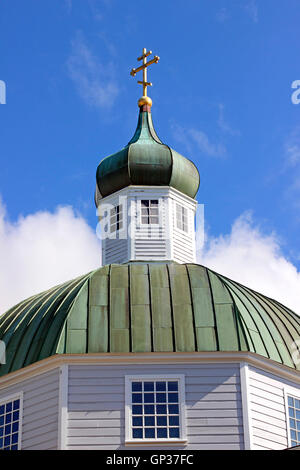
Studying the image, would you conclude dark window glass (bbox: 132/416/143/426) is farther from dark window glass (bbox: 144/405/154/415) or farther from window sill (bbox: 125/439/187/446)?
window sill (bbox: 125/439/187/446)

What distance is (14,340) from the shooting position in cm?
2620

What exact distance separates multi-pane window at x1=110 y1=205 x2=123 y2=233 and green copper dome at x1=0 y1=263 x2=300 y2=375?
12.3 feet

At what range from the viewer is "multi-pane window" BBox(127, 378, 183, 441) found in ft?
77.2

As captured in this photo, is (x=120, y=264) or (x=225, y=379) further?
(x=120, y=264)

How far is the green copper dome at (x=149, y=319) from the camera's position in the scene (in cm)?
2444

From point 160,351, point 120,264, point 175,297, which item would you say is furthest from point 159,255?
point 160,351

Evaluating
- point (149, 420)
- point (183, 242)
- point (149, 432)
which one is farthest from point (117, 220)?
point (149, 432)

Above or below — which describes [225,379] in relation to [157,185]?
below

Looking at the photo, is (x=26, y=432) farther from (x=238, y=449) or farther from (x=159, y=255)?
(x=159, y=255)

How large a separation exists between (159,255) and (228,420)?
24.5 ft

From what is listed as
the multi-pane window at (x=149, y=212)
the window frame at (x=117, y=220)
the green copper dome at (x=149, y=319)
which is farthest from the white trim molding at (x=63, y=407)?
the multi-pane window at (x=149, y=212)

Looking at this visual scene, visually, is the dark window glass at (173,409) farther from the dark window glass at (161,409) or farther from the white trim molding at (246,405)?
the white trim molding at (246,405)

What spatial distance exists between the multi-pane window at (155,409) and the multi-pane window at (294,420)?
3162mm

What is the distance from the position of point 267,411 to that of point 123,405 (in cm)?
367
